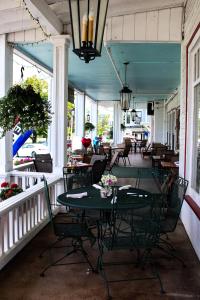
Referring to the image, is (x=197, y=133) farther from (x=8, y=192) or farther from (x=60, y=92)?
(x=8, y=192)

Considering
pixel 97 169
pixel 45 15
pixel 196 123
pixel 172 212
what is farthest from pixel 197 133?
pixel 97 169

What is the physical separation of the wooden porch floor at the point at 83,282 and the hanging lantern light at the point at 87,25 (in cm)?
188

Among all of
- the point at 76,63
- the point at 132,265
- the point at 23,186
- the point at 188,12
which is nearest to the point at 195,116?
the point at 188,12

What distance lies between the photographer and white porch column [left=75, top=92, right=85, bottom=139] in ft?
39.9

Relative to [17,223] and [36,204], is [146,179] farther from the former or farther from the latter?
[17,223]

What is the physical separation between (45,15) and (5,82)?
1.23 metres

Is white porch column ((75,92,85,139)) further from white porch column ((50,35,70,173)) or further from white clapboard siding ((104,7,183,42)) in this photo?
white clapboard siding ((104,7,183,42))

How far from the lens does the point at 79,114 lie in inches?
480

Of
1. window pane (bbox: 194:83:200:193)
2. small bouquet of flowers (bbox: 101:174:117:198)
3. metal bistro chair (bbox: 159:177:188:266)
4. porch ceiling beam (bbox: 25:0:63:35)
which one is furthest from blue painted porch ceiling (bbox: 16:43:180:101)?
small bouquet of flowers (bbox: 101:174:117:198)

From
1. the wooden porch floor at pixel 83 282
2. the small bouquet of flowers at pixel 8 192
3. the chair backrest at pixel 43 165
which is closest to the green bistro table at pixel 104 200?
the wooden porch floor at pixel 83 282

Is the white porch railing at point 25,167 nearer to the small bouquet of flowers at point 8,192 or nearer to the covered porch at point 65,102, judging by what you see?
the covered porch at point 65,102

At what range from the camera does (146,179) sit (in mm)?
8719

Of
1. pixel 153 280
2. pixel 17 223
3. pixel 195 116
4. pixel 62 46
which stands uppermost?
pixel 62 46

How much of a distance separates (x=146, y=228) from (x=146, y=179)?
5598mm
